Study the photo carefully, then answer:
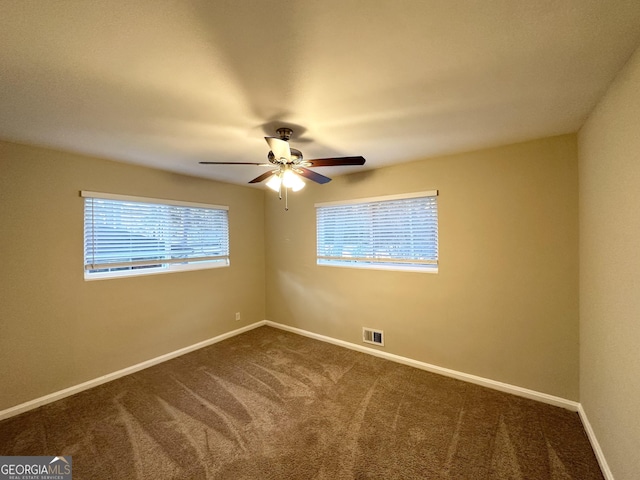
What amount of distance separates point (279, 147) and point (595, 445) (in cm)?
289

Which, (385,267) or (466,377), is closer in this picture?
(466,377)

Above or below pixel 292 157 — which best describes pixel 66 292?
below

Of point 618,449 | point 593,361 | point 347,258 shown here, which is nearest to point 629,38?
point 593,361

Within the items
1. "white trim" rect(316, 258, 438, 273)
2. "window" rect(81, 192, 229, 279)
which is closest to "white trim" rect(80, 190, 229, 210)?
"window" rect(81, 192, 229, 279)

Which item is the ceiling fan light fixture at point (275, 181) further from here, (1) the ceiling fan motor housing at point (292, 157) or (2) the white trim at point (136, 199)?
(2) the white trim at point (136, 199)

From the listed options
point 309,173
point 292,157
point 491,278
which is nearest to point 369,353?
point 491,278

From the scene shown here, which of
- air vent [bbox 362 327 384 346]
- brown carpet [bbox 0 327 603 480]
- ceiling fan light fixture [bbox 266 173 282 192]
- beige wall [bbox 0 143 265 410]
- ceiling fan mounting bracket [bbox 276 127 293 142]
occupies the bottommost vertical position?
brown carpet [bbox 0 327 603 480]

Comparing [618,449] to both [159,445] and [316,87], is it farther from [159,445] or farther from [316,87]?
[159,445]

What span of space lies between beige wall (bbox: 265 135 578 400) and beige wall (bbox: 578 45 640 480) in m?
0.19

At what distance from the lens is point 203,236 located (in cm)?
363

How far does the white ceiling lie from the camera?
983mm

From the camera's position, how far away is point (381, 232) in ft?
10.4

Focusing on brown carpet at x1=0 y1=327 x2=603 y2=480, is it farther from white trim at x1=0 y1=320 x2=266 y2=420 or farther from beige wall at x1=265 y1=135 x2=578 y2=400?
beige wall at x1=265 y1=135 x2=578 y2=400

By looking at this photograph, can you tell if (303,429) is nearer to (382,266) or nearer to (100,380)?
(382,266)
